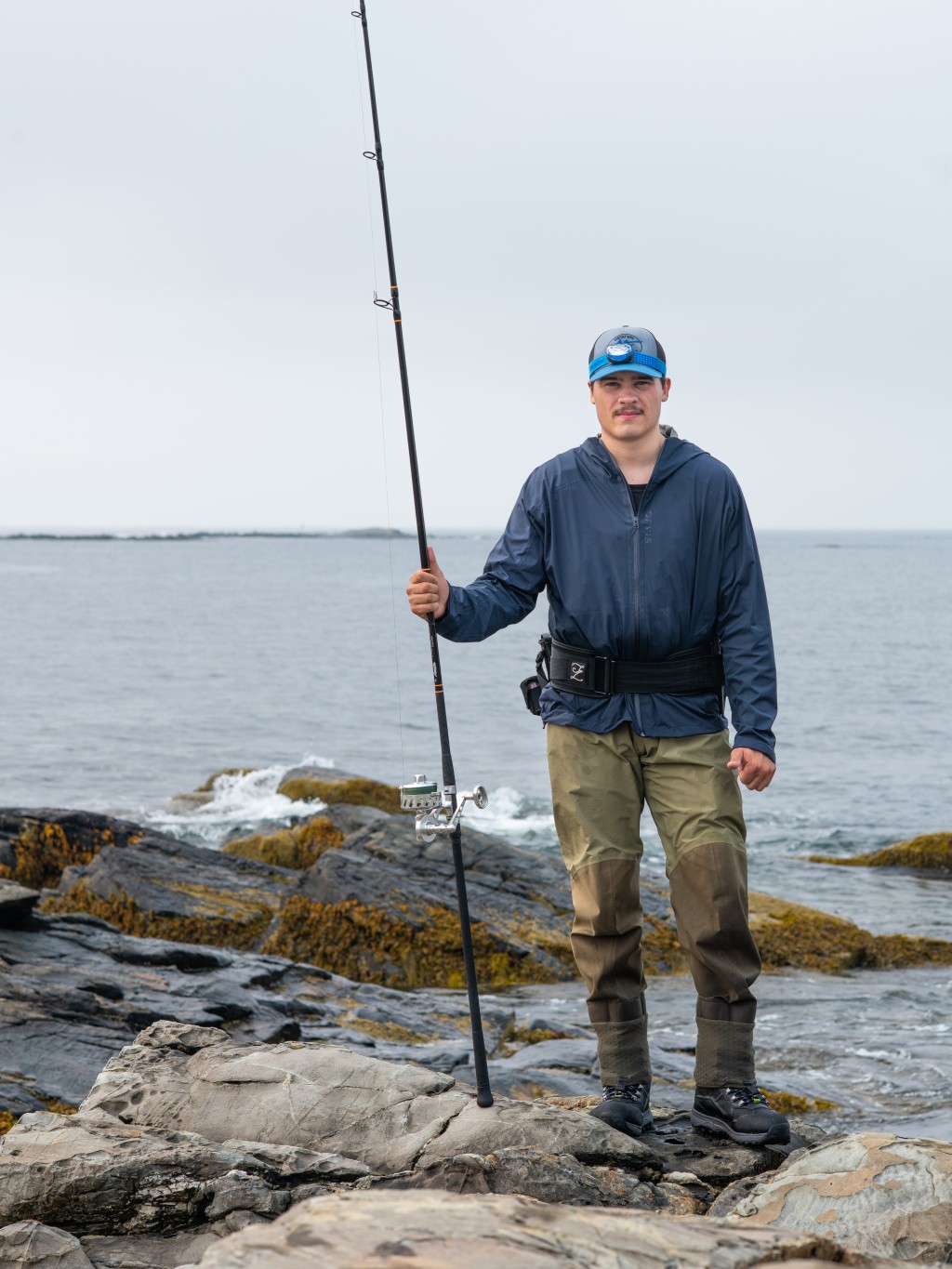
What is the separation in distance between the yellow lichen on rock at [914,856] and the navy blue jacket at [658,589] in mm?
14058

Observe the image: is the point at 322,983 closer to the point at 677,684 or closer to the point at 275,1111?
the point at 275,1111

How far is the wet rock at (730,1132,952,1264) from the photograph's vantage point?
3893 mm

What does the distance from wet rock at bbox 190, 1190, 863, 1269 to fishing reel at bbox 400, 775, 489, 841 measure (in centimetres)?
226

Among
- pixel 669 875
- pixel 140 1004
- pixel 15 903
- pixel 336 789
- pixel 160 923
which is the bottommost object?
pixel 336 789

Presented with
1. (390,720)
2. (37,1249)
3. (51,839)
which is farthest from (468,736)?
(37,1249)

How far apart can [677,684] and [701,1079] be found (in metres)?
1.55

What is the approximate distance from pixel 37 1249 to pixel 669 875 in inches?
102

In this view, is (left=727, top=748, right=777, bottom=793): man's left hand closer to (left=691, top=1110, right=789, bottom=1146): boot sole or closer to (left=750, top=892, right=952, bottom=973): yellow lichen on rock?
(left=691, top=1110, right=789, bottom=1146): boot sole

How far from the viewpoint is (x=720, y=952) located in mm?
5004

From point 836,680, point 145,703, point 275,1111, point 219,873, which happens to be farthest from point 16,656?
point 275,1111

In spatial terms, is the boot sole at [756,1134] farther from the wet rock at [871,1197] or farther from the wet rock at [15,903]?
the wet rock at [15,903]

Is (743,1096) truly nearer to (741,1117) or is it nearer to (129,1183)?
(741,1117)

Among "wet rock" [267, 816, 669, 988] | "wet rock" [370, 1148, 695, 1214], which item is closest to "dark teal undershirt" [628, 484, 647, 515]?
"wet rock" [370, 1148, 695, 1214]

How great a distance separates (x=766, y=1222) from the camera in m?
4.06
